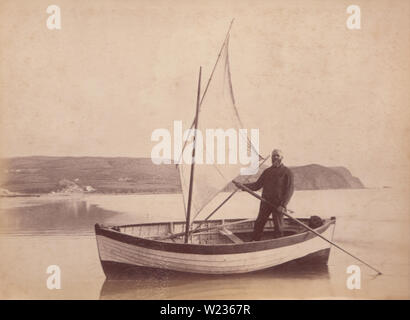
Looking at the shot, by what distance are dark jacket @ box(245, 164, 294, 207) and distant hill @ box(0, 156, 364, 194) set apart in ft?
0.52

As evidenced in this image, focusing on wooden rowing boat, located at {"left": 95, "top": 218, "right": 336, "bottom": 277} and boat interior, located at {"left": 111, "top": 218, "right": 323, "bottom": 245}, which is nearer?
wooden rowing boat, located at {"left": 95, "top": 218, "right": 336, "bottom": 277}

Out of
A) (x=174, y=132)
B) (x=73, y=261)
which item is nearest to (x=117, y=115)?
(x=174, y=132)

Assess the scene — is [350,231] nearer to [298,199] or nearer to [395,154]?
[298,199]

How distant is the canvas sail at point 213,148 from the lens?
426cm

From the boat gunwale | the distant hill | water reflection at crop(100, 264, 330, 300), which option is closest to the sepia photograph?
the distant hill

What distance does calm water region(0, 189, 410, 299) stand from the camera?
14.0 ft

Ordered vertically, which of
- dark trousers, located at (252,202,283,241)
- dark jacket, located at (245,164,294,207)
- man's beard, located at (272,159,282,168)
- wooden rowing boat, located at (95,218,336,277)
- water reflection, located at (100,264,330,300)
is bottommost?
water reflection, located at (100,264,330,300)

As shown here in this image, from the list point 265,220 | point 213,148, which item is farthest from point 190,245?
point 213,148

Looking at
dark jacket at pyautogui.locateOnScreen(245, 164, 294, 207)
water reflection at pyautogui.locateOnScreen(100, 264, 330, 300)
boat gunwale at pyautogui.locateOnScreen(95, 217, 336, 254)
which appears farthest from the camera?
dark jacket at pyautogui.locateOnScreen(245, 164, 294, 207)

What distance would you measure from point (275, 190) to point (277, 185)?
0.17 ft

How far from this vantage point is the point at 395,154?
14.8 ft

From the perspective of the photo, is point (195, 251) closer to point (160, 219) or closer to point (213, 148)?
point (160, 219)

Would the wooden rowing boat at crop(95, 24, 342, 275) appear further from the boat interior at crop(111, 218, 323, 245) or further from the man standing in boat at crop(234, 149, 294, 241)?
the man standing in boat at crop(234, 149, 294, 241)

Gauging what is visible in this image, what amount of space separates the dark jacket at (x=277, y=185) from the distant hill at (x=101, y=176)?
→ 160 millimetres
